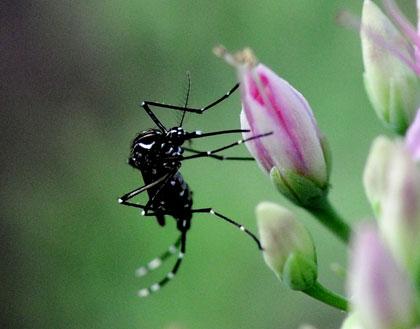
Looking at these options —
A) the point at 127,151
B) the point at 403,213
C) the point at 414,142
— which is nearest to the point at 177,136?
the point at 414,142

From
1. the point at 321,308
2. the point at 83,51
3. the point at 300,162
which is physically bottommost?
the point at 300,162

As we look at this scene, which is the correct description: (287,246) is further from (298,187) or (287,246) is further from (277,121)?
(277,121)

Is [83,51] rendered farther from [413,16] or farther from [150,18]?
[413,16]

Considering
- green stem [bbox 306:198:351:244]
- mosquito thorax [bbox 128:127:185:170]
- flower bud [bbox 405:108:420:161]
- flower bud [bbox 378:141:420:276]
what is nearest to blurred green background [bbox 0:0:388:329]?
mosquito thorax [bbox 128:127:185:170]

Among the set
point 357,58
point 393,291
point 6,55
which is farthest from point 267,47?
point 393,291

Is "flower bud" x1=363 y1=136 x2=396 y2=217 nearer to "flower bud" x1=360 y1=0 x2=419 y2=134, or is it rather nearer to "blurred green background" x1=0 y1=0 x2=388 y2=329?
"flower bud" x1=360 y1=0 x2=419 y2=134
